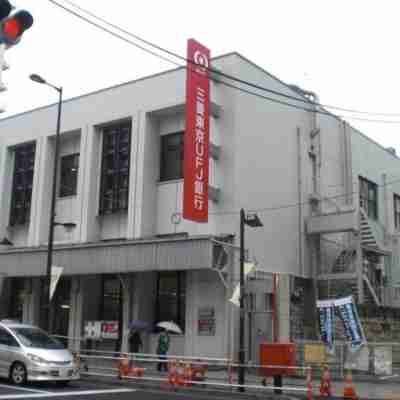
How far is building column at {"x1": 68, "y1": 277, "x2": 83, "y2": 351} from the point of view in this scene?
29.2 metres

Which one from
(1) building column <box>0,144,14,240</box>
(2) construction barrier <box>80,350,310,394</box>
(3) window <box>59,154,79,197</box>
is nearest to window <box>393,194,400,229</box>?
(3) window <box>59,154,79,197</box>

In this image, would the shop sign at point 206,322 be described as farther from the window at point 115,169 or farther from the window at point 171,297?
the window at point 115,169

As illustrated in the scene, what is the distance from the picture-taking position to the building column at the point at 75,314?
2922cm

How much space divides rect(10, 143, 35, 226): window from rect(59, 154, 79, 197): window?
6.02 feet

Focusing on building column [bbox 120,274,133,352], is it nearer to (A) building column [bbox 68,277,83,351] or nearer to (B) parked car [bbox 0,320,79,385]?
(A) building column [bbox 68,277,83,351]

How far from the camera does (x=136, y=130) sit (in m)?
28.6

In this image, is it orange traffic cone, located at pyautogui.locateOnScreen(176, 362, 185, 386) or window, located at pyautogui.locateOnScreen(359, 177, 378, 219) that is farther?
window, located at pyautogui.locateOnScreen(359, 177, 378, 219)

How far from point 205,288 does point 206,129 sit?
20.7 ft

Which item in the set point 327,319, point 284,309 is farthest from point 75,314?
point 327,319

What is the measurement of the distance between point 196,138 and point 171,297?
23.1ft

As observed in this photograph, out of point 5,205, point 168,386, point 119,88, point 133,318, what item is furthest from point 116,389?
point 5,205

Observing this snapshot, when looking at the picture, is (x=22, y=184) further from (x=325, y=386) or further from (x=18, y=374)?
(x=325, y=386)

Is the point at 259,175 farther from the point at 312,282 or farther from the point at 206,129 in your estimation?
the point at 312,282

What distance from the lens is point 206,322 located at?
25219mm
